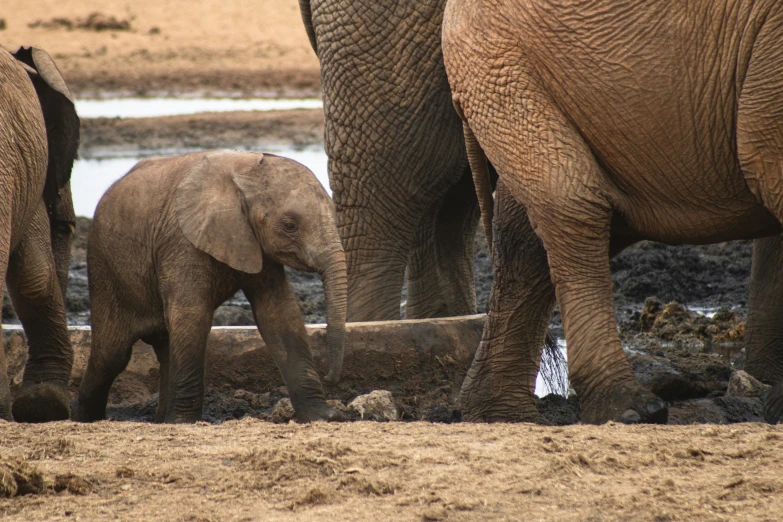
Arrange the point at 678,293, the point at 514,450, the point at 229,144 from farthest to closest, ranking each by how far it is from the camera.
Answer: the point at 229,144 → the point at 678,293 → the point at 514,450

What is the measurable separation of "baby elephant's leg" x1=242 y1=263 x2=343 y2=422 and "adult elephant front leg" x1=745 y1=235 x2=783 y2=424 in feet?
6.44

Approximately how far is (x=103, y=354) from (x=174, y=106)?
61.6ft

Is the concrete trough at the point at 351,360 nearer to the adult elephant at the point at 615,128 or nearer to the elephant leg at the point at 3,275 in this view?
the adult elephant at the point at 615,128

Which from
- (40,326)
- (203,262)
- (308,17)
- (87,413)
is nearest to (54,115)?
(40,326)

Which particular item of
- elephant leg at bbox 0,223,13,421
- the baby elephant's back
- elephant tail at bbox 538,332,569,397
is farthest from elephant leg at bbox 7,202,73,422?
elephant tail at bbox 538,332,569,397

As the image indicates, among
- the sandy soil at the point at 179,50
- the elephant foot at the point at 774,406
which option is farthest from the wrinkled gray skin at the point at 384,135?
the sandy soil at the point at 179,50

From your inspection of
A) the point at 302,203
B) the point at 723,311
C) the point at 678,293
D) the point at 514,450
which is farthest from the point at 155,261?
the point at 678,293

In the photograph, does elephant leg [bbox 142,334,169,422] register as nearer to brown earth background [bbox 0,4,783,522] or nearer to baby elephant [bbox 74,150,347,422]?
baby elephant [bbox 74,150,347,422]

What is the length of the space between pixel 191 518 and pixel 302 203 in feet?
6.98

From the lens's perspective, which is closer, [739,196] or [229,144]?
[739,196]

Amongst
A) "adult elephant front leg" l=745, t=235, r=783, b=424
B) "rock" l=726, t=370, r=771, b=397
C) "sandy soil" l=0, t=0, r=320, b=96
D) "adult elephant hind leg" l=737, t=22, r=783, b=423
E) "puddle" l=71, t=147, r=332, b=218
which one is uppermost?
"adult elephant hind leg" l=737, t=22, r=783, b=423

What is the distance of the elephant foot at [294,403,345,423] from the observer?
4.93 m

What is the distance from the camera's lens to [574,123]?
4336 millimetres

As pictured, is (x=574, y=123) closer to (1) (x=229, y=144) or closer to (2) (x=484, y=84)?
(2) (x=484, y=84)
